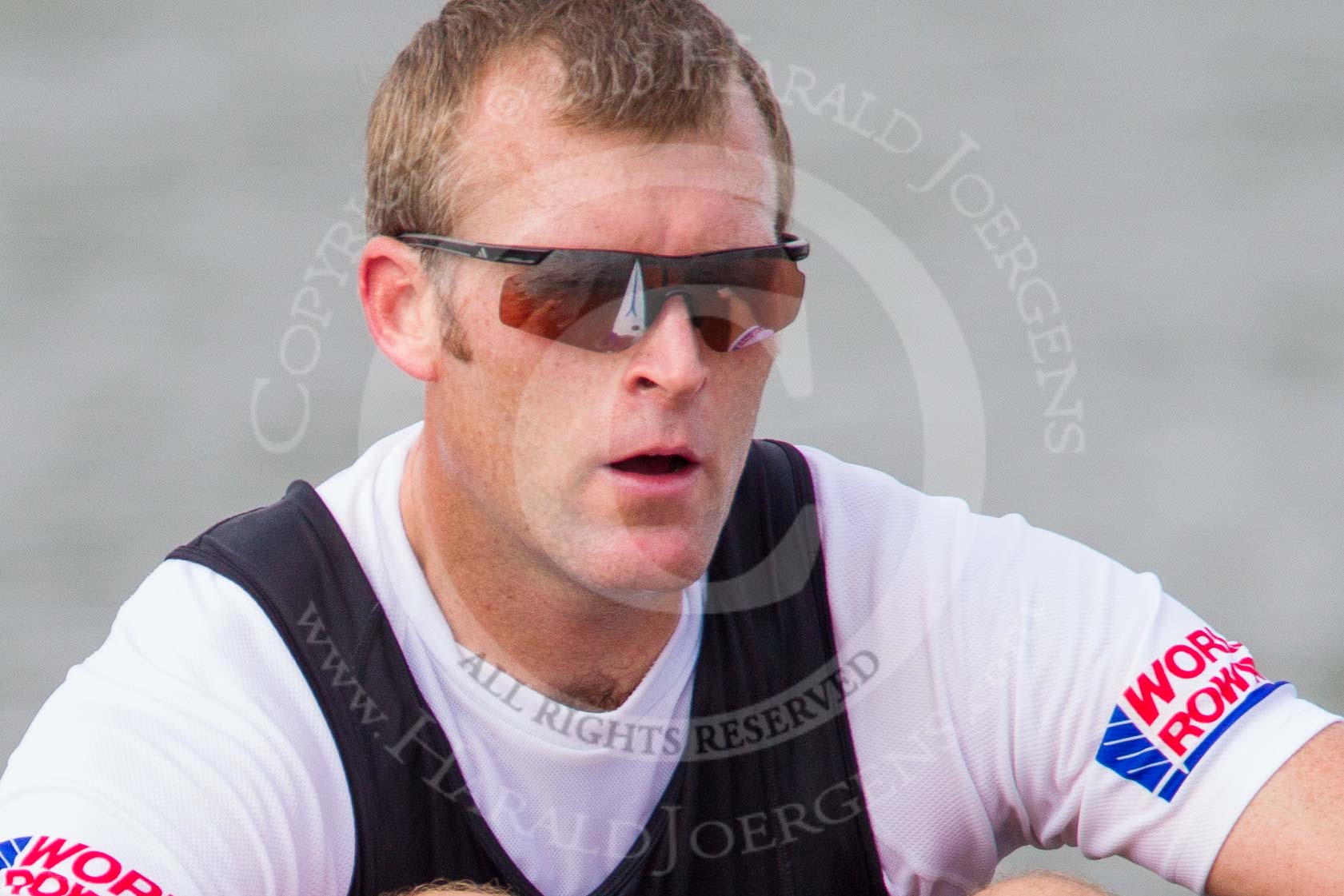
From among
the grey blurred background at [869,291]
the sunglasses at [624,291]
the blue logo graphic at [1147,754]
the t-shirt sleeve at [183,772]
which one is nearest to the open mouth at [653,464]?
the sunglasses at [624,291]

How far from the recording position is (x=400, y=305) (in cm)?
192

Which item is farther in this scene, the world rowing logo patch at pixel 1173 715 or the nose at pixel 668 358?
the world rowing logo patch at pixel 1173 715

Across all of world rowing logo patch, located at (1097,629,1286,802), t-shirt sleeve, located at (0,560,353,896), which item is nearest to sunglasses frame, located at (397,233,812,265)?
t-shirt sleeve, located at (0,560,353,896)

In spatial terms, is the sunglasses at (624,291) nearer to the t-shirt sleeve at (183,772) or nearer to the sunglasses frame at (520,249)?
the sunglasses frame at (520,249)

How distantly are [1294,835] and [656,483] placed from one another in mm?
721

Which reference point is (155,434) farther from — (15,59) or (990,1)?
(990,1)

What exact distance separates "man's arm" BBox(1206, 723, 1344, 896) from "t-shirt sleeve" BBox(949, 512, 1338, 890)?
0.01 meters

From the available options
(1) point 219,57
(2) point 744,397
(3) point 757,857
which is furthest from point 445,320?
(1) point 219,57

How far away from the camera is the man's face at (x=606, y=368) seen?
1710mm

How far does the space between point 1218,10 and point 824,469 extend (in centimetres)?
650

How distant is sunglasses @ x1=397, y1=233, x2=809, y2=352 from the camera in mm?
1692

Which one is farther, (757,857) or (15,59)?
(15,59)

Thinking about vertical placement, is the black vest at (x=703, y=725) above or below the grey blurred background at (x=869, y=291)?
below

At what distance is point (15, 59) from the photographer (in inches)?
289
